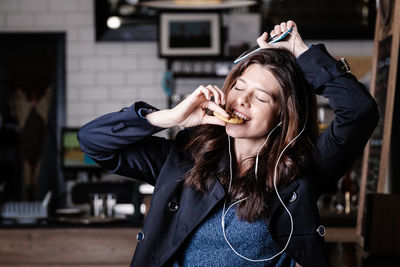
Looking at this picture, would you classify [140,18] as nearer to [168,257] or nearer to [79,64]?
[79,64]

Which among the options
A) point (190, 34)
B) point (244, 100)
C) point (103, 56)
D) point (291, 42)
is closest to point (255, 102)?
point (244, 100)

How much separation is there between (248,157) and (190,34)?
3.88 meters

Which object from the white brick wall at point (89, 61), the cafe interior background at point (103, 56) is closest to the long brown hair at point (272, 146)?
the cafe interior background at point (103, 56)

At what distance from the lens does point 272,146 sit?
6.06 feet

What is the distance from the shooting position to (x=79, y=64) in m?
5.90

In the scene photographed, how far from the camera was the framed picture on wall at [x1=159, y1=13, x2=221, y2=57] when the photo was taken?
5562mm

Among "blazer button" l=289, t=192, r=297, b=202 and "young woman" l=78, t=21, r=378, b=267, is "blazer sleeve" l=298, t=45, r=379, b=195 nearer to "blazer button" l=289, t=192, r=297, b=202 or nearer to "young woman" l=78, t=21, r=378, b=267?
"young woman" l=78, t=21, r=378, b=267

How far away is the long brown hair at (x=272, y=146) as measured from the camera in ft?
5.85

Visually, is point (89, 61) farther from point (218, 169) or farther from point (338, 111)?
point (338, 111)

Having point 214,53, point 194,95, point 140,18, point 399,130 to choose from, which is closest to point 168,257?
point 194,95

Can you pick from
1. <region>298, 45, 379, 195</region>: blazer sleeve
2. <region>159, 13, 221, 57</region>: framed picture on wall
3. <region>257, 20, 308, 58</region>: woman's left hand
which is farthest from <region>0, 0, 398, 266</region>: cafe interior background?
<region>298, 45, 379, 195</region>: blazer sleeve

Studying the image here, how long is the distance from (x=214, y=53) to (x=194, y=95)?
385 centimetres

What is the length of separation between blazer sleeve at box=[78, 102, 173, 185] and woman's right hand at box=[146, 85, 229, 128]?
0.04 m

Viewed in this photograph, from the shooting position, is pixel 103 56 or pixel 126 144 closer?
pixel 126 144
